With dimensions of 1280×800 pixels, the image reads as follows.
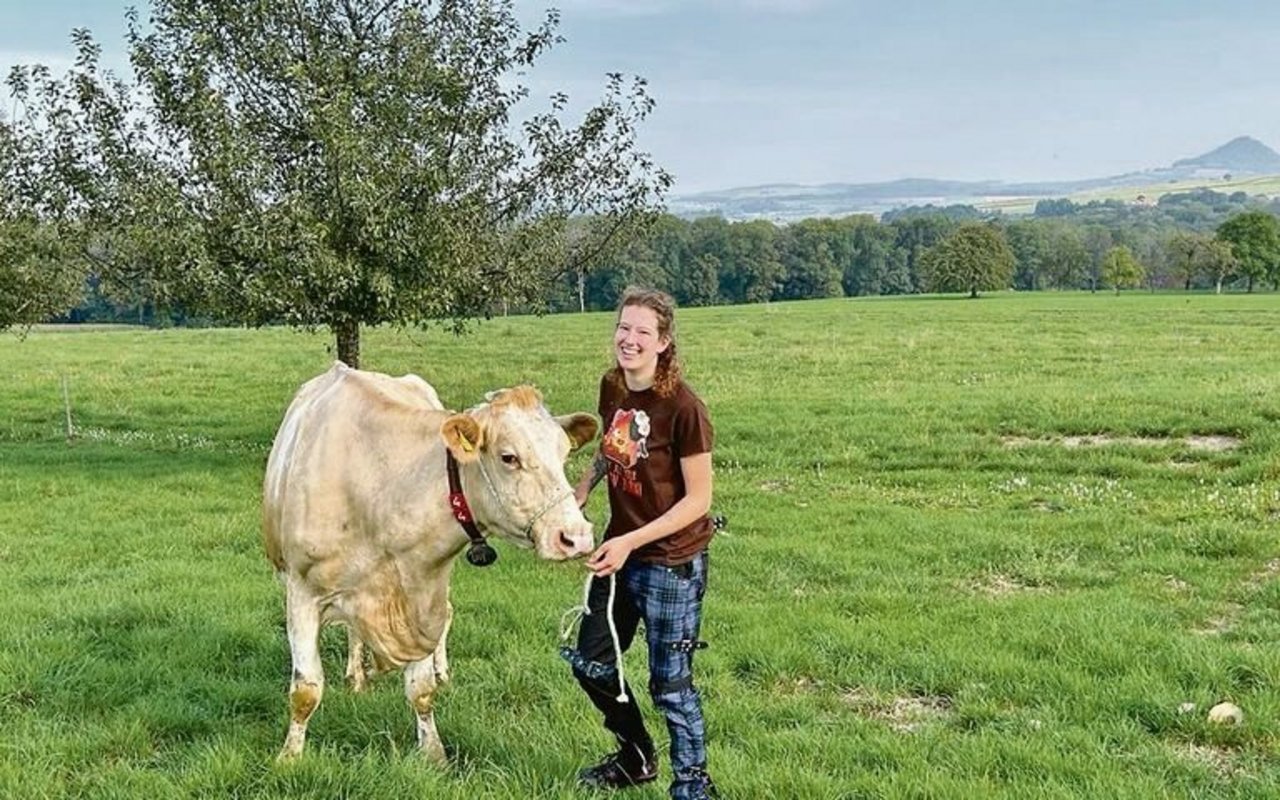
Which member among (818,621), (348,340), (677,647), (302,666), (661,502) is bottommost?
(818,621)

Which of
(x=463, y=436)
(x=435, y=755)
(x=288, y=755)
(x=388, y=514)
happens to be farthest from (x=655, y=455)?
(x=288, y=755)

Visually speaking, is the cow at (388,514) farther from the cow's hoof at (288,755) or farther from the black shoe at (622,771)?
the black shoe at (622,771)

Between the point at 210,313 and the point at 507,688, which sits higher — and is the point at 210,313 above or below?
above

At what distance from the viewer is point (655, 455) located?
4727 mm

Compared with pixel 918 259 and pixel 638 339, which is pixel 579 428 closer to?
pixel 638 339

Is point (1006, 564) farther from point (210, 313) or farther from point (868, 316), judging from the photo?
point (868, 316)

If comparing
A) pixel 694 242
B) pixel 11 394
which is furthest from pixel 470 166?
pixel 694 242

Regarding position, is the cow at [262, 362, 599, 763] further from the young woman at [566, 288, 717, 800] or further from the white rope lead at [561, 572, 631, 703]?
the white rope lead at [561, 572, 631, 703]

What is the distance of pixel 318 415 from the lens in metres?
5.85

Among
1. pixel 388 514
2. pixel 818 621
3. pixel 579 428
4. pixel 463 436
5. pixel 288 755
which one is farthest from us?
pixel 818 621

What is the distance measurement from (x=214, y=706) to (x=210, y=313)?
8.68 m

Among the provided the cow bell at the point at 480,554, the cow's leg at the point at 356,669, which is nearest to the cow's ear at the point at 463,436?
the cow bell at the point at 480,554

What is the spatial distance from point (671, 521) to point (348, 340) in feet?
35.3

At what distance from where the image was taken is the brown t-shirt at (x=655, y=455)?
464 centimetres
